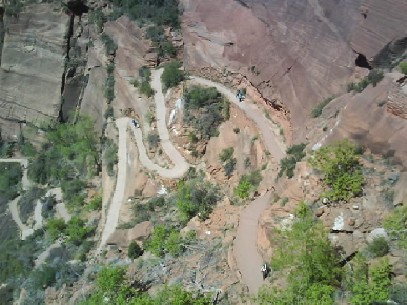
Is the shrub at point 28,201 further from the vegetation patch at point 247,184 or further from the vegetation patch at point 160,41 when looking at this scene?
the vegetation patch at point 247,184

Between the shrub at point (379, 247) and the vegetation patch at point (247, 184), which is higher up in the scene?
the shrub at point (379, 247)

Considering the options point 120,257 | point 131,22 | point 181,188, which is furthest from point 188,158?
point 131,22

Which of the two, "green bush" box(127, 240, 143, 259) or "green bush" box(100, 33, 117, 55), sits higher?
"green bush" box(100, 33, 117, 55)

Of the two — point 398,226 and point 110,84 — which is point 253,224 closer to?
point 398,226

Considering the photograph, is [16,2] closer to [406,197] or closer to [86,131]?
[86,131]

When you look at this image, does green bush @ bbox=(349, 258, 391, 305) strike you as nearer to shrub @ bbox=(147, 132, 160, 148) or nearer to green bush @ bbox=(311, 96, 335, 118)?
green bush @ bbox=(311, 96, 335, 118)

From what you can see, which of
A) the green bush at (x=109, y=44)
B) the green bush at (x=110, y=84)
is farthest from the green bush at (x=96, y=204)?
the green bush at (x=109, y=44)

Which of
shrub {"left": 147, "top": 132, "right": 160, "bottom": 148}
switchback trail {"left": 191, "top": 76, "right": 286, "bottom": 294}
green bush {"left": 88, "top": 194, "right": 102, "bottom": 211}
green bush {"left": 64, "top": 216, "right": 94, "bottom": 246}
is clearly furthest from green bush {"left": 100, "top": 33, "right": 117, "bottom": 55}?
green bush {"left": 64, "top": 216, "right": 94, "bottom": 246}
